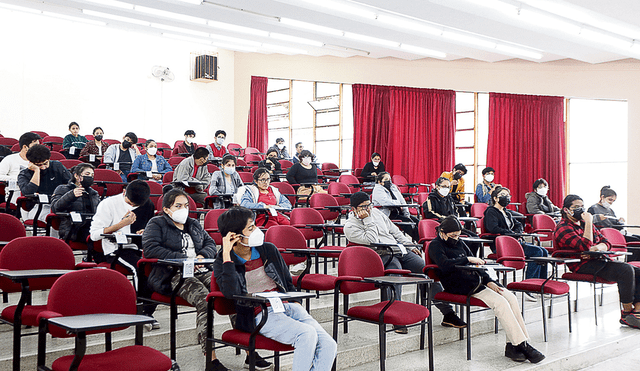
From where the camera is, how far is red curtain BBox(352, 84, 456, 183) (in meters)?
12.8

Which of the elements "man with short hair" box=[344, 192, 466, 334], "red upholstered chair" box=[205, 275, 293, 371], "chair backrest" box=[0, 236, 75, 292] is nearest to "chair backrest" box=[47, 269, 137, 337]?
"red upholstered chair" box=[205, 275, 293, 371]

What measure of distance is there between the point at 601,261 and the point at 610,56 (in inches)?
247

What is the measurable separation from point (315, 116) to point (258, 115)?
1475mm

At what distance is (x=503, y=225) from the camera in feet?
21.4

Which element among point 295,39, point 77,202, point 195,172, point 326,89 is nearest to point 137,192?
point 77,202

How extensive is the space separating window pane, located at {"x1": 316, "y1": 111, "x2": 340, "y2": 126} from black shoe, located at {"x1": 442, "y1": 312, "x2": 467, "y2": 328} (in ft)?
30.5

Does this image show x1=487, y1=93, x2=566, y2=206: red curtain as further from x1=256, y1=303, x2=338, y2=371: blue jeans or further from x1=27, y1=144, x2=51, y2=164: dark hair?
x1=256, y1=303, x2=338, y2=371: blue jeans

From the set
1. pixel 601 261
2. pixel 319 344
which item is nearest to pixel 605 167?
pixel 601 261

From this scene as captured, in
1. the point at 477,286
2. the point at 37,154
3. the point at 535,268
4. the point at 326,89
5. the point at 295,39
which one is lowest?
the point at 535,268

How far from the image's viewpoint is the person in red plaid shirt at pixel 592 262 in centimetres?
543

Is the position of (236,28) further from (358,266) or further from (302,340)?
(302,340)

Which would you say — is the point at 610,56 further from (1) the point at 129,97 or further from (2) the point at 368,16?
(1) the point at 129,97

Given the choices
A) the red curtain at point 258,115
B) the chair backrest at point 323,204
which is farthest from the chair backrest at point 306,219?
the red curtain at point 258,115

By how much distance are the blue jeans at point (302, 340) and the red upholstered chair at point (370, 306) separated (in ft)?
2.12
